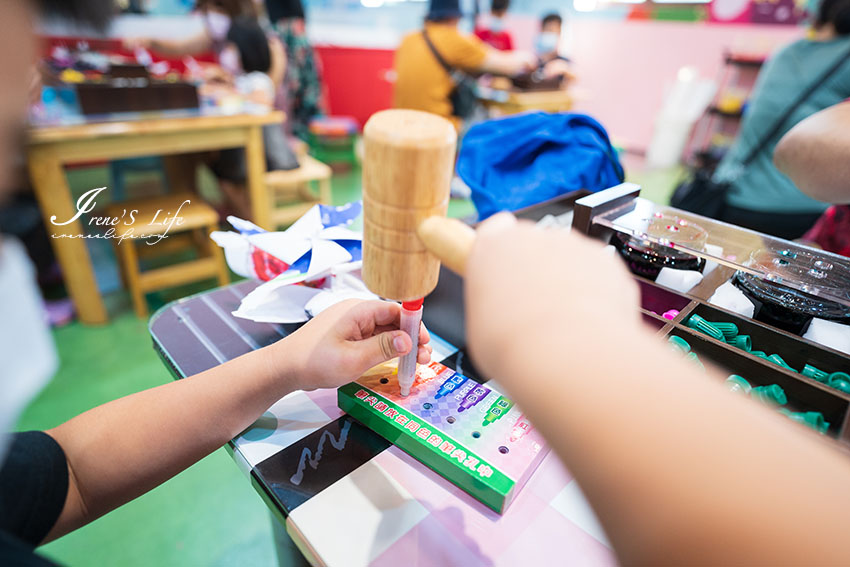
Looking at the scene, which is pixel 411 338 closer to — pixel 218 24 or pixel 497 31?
pixel 218 24

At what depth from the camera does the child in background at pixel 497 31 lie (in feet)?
13.2

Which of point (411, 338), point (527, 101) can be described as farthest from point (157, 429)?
point (527, 101)

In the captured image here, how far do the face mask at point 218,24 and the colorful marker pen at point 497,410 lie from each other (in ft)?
10.3

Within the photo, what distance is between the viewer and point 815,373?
60 centimetres

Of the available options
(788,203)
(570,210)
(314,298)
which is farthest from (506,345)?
(788,203)

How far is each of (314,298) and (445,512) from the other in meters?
0.43

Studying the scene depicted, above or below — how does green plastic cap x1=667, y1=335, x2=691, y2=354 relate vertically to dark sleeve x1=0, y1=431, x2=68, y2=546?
above

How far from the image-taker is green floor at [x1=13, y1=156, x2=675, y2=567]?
1.10m

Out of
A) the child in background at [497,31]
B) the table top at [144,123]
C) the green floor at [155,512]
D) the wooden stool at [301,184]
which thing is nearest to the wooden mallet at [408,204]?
the green floor at [155,512]

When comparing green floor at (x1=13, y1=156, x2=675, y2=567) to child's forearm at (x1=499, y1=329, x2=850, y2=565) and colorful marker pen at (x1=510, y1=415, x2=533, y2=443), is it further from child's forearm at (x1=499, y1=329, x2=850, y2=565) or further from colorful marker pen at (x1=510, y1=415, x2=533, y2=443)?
child's forearm at (x1=499, y1=329, x2=850, y2=565)

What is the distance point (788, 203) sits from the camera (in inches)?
60.4

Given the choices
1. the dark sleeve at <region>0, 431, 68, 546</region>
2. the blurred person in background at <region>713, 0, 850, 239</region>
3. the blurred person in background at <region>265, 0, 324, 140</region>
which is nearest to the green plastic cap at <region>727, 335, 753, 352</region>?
the dark sleeve at <region>0, 431, 68, 546</region>

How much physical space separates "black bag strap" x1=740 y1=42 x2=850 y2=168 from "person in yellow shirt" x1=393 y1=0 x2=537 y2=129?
1.57 meters

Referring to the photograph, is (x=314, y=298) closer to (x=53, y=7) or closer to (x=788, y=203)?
(x=53, y=7)
